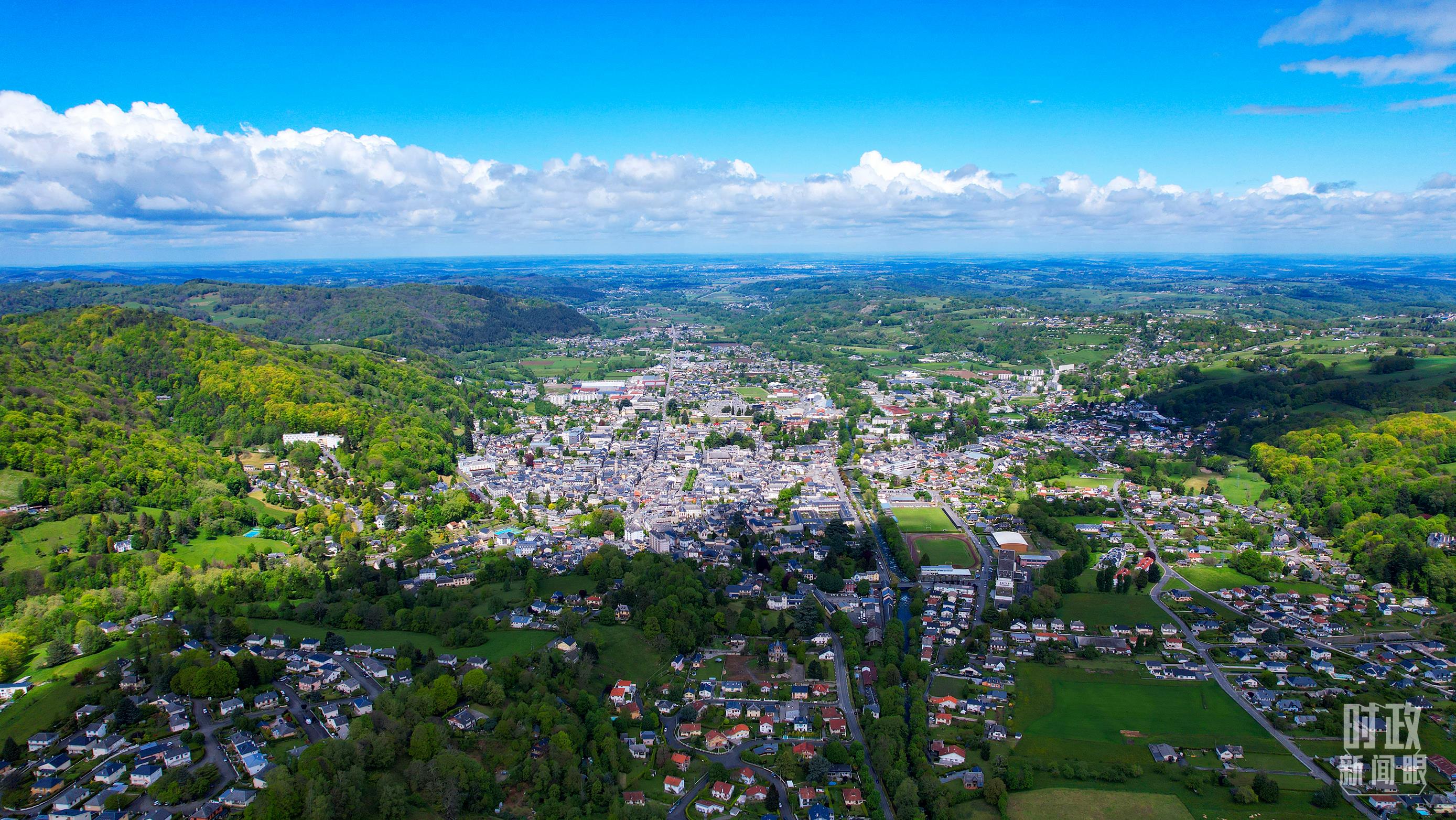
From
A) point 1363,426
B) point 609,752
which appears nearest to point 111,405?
point 609,752

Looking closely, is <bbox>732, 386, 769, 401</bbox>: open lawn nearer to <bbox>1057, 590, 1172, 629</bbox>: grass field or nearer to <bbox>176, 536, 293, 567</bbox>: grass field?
<bbox>1057, 590, 1172, 629</bbox>: grass field

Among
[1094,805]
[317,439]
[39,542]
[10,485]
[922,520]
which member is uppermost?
[10,485]

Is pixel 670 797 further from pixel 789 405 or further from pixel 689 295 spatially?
pixel 689 295

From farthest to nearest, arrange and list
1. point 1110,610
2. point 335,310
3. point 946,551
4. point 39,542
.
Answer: point 335,310 → point 946,551 → point 39,542 → point 1110,610

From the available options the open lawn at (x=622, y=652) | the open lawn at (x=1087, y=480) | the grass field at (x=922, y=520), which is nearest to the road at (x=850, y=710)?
the open lawn at (x=622, y=652)

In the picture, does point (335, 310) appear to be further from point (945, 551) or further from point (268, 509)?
point (945, 551)

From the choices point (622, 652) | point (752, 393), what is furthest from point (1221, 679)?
point (752, 393)
